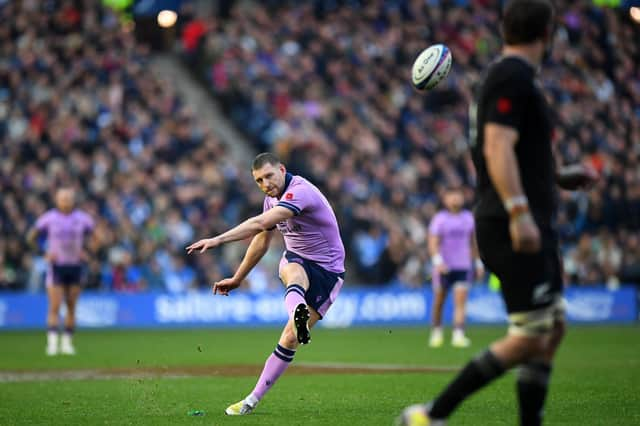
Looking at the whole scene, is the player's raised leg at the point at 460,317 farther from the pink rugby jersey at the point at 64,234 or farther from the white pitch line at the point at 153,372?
the pink rugby jersey at the point at 64,234

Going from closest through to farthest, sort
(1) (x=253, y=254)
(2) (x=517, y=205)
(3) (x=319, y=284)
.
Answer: (2) (x=517, y=205), (1) (x=253, y=254), (3) (x=319, y=284)

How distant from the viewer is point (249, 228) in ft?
30.1

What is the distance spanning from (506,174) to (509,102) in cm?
46

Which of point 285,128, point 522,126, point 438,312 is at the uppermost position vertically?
point 285,128

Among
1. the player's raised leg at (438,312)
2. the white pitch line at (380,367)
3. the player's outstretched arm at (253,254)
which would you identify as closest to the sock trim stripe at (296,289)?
the player's outstretched arm at (253,254)

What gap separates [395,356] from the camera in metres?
17.6

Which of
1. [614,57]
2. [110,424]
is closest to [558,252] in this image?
[110,424]

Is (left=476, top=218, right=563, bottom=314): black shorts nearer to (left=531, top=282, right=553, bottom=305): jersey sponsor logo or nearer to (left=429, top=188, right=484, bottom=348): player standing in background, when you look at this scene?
(left=531, top=282, right=553, bottom=305): jersey sponsor logo

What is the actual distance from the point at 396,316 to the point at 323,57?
8432 mm

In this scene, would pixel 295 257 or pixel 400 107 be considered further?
pixel 400 107

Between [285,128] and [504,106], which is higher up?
[285,128]

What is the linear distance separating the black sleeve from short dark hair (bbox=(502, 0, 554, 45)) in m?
0.32

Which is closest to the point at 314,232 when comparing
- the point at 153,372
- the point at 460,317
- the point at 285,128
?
the point at 153,372

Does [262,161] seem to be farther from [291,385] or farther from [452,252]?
[452,252]
